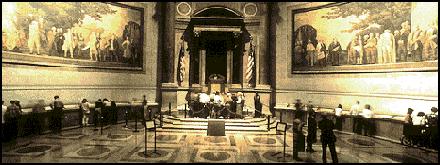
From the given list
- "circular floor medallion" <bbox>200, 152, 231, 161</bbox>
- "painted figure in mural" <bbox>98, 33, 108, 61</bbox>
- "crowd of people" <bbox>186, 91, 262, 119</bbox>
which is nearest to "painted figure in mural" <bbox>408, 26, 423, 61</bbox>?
"crowd of people" <bbox>186, 91, 262, 119</bbox>

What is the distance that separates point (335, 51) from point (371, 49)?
1.83m

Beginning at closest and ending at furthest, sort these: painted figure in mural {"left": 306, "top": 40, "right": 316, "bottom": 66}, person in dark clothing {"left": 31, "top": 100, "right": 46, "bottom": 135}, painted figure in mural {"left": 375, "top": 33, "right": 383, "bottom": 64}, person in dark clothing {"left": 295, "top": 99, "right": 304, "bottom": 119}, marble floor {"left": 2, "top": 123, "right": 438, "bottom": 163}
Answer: marble floor {"left": 2, "top": 123, "right": 438, "bottom": 163} → person in dark clothing {"left": 31, "top": 100, "right": 46, "bottom": 135} → painted figure in mural {"left": 375, "top": 33, "right": 383, "bottom": 64} → person in dark clothing {"left": 295, "top": 99, "right": 304, "bottom": 119} → painted figure in mural {"left": 306, "top": 40, "right": 316, "bottom": 66}

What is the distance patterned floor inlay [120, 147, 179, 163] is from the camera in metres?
9.17

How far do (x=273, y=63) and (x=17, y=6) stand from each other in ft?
39.5

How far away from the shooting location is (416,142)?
11.4 m

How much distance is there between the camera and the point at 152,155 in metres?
9.74

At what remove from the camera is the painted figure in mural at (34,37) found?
1338cm

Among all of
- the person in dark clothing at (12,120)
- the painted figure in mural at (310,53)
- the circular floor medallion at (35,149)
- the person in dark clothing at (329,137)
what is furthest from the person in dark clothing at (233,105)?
the person in dark clothing at (12,120)

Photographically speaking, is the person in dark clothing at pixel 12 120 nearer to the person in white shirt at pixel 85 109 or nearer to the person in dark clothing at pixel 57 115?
the person in dark clothing at pixel 57 115

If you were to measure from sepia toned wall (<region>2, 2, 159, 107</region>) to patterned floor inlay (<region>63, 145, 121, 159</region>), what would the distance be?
4131mm

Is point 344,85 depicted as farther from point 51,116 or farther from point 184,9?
point 51,116

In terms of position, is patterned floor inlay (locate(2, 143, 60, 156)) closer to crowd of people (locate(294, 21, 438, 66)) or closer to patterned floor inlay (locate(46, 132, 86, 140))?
patterned floor inlay (locate(46, 132, 86, 140))

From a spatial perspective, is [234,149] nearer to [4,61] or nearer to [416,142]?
[416,142]

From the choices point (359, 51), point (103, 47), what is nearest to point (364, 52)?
point (359, 51)
